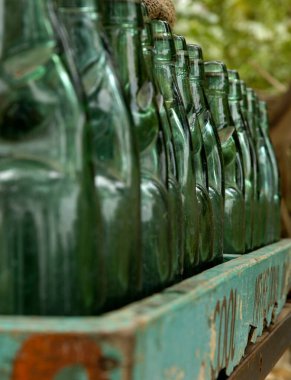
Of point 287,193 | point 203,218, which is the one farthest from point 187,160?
point 287,193

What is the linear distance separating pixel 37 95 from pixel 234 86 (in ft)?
3.51

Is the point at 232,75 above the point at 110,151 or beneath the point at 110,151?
above

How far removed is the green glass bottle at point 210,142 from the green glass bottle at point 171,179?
28cm

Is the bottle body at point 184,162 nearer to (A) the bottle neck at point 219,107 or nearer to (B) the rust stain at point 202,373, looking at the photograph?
(B) the rust stain at point 202,373

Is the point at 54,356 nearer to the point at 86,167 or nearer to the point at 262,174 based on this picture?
the point at 86,167

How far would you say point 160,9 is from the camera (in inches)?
69.1

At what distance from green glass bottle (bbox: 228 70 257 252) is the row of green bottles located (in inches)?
20.1

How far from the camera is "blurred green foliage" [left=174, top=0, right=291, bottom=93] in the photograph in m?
6.73

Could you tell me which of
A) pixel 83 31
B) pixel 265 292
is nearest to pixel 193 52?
pixel 265 292

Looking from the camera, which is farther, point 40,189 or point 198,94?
point 198,94

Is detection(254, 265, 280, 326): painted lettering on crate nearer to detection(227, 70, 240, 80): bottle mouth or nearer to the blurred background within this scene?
detection(227, 70, 240, 80): bottle mouth

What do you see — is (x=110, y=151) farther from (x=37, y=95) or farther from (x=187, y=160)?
(x=187, y=160)

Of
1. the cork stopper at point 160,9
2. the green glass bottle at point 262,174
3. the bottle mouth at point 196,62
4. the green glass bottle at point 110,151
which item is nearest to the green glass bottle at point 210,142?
the bottle mouth at point 196,62

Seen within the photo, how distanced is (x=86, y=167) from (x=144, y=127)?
24cm
